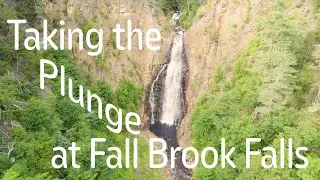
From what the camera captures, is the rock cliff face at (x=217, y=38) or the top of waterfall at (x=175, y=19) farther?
the top of waterfall at (x=175, y=19)

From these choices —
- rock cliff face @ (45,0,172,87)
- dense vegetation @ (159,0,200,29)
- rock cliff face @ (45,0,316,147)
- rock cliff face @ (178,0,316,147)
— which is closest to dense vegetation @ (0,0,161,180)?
rock cliff face @ (45,0,172,87)

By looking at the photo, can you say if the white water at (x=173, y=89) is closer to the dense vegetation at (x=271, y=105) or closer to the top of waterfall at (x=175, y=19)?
the top of waterfall at (x=175, y=19)

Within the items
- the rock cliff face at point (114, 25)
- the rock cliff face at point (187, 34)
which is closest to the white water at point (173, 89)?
the rock cliff face at point (187, 34)

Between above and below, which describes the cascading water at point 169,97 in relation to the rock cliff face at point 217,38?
below

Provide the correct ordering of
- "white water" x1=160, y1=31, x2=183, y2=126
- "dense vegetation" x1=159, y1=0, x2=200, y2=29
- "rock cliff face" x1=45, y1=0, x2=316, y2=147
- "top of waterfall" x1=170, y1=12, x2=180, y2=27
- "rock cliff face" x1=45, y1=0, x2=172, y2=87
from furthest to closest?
"top of waterfall" x1=170, y1=12, x2=180, y2=27 < "dense vegetation" x1=159, y1=0, x2=200, y2=29 < "white water" x1=160, y1=31, x2=183, y2=126 < "rock cliff face" x1=45, y1=0, x2=172, y2=87 < "rock cliff face" x1=45, y1=0, x2=316, y2=147

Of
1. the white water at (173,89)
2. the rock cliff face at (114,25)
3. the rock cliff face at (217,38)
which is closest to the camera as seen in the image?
the rock cliff face at (217,38)

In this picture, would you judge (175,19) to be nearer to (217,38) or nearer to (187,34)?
(187,34)

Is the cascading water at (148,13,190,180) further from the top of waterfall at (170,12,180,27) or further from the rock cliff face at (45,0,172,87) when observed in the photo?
the top of waterfall at (170,12,180,27)
